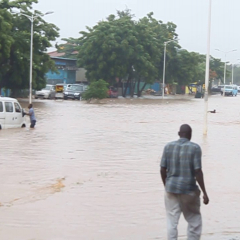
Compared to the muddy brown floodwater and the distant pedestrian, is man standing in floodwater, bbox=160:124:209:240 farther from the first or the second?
the distant pedestrian

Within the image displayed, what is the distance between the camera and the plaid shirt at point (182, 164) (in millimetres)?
6711

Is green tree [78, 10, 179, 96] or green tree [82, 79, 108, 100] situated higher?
green tree [78, 10, 179, 96]

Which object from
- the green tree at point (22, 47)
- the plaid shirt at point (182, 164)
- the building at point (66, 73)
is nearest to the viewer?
the plaid shirt at point (182, 164)

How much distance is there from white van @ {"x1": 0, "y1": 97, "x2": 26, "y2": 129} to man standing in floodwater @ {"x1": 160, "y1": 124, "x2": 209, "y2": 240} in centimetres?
1794

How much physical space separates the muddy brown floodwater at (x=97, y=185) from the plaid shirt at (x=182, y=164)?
152 cm

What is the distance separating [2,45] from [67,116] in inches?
484

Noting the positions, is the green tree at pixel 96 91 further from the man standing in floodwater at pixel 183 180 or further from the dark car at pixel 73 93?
the man standing in floodwater at pixel 183 180

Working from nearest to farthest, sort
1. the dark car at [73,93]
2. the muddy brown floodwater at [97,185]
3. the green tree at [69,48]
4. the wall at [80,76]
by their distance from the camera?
the muddy brown floodwater at [97,185] → the dark car at [73,93] → the wall at [80,76] → the green tree at [69,48]

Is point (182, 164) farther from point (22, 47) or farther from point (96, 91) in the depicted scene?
point (96, 91)

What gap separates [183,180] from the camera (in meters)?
6.75

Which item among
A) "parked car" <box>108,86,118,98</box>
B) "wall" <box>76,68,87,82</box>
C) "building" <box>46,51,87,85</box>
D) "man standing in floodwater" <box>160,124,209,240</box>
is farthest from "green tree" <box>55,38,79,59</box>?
"man standing in floodwater" <box>160,124,209,240</box>

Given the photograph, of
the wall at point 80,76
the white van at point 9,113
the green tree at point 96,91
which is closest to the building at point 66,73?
the wall at point 80,76

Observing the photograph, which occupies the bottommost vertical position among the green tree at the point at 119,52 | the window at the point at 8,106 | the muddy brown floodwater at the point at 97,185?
the muddy brown floodwater at the point at 97,185

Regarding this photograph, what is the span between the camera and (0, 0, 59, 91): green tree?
46875 mm
